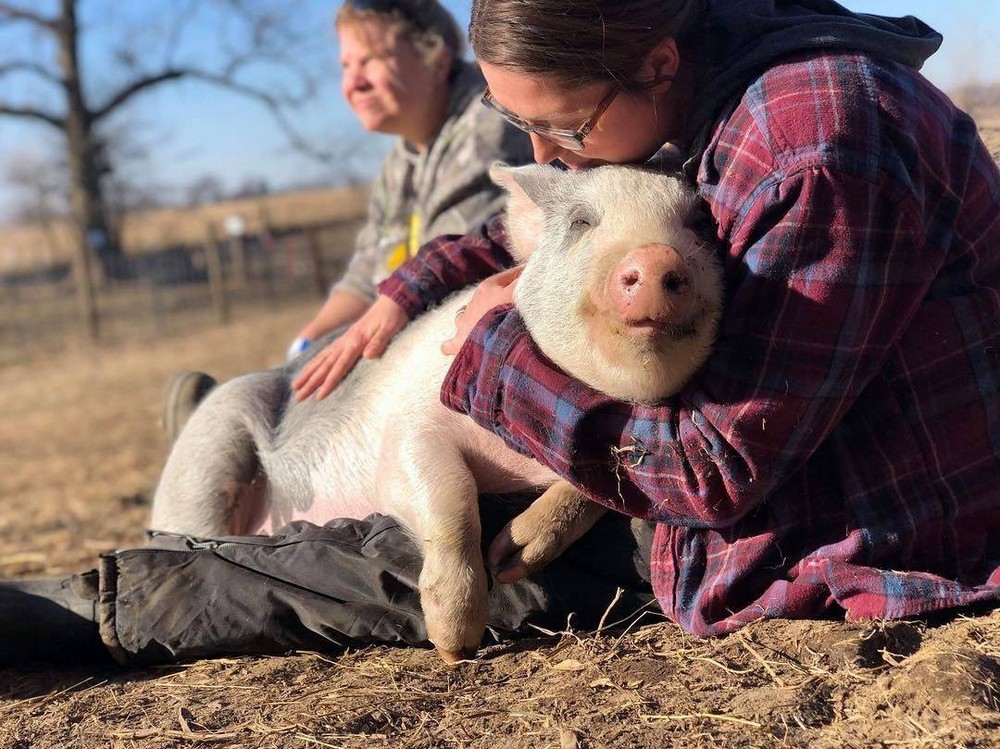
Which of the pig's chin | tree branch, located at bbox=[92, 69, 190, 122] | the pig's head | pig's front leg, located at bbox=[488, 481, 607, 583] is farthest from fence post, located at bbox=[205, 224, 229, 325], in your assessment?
the pig's chin

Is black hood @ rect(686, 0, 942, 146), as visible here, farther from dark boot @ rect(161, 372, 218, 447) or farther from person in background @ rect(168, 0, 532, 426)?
dark boot @ rect(161, 372, 218, 447)

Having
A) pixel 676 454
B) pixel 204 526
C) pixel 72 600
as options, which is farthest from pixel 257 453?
pixel 676 454

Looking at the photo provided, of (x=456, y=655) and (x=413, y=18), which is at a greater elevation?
(x=413, y=18)

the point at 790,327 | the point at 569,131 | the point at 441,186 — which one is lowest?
the point at 441,186

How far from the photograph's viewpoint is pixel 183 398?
447cm

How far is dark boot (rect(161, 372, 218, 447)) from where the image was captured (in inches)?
176

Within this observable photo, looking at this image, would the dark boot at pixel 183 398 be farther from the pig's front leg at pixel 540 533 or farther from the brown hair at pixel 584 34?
the brown hair at pixel 584 34

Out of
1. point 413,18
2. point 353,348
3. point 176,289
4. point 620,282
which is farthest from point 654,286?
point 176,289

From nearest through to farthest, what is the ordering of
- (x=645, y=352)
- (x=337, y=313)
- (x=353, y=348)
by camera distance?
(x=645, y=352) < (x=353, y=348) < (x=337, y=313)

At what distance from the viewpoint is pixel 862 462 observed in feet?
7.85

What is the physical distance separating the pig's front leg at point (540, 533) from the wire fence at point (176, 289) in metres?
14.6

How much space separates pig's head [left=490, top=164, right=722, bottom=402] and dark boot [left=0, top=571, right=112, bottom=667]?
1508 mm

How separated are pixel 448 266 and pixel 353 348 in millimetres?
450

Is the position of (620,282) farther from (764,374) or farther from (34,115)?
(34,115)
